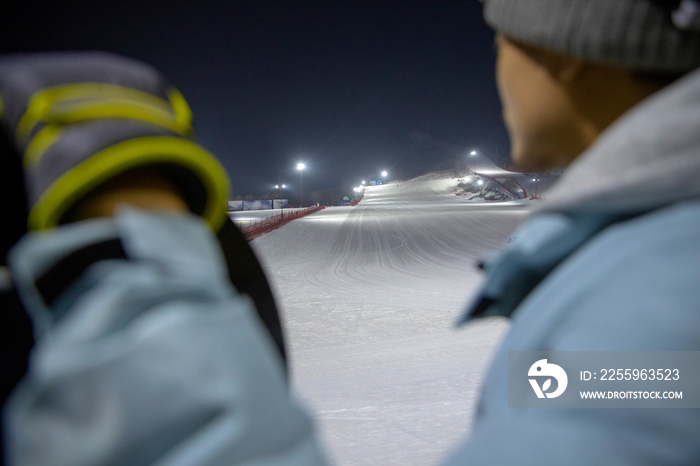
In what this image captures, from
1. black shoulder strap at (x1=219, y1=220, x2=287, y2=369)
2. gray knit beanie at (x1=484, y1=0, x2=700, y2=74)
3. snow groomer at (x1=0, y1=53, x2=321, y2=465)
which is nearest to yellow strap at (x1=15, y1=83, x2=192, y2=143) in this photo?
snow groomer at (x1=0, y1=53, x2=321, y2=465)

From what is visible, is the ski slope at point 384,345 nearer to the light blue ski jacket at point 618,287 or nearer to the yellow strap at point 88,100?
the light blue ski jacket at point 618,287

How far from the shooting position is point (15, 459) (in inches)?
16.3

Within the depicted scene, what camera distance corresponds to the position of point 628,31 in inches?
31.6

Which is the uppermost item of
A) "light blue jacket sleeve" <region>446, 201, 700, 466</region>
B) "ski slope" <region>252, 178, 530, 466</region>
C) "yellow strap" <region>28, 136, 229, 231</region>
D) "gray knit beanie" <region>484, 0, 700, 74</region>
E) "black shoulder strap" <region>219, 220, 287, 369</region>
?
"gray knit beanie" <region>484, 0, 700, 74</region>

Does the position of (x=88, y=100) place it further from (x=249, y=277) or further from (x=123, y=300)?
(x=249, y=277)

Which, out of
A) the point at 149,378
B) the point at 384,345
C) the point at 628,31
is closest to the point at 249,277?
the point at 149,378

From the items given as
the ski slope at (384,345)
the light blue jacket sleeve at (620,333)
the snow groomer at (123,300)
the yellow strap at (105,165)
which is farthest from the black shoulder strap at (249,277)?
the ski slope at (384,345)

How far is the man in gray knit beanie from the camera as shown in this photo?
21.0 inches

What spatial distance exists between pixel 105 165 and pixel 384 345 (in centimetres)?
527

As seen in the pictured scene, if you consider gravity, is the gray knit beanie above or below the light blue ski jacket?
above

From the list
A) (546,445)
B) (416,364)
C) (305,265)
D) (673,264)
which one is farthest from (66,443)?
(305,265)

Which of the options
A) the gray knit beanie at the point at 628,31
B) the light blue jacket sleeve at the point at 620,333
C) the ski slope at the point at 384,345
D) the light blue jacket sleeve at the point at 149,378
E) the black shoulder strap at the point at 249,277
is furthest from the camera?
the ski slope at the point at 384,345

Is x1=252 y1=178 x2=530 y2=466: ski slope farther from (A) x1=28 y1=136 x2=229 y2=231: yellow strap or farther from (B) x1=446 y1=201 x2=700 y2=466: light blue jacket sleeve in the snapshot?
(A) x1=28 y1=136 x2=229 y2=231: yellow strap

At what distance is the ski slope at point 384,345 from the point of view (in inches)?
128
